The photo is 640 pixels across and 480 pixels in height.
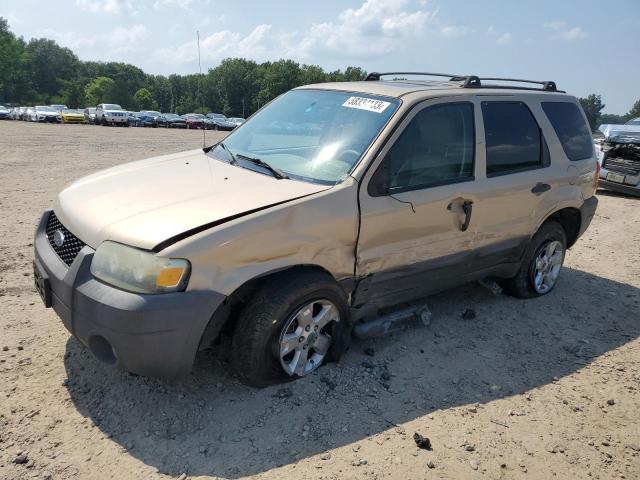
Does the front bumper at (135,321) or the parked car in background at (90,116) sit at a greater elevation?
the parked car in background at (90,116)

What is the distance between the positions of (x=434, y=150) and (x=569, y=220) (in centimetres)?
230

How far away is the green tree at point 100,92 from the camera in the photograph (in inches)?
3770

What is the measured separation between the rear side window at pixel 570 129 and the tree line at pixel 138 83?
85533 millimetres

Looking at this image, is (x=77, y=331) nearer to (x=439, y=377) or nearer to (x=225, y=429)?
(x=225, y=429)

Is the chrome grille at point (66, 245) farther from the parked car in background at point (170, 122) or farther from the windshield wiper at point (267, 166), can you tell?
the parked car in background at point (170, 122)

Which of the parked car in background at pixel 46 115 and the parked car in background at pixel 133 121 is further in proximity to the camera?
the parked car in background at pixel 133 121

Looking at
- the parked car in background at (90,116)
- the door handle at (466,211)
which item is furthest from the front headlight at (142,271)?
the parked car in background at (90,116)

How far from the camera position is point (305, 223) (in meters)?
3.06

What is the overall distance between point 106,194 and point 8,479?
167 centimetres

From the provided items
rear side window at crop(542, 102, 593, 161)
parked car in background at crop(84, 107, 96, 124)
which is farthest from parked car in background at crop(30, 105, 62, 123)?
rear side window at crop(542, 102, 593, 161)

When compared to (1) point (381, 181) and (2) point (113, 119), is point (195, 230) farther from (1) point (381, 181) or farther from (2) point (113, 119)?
(2) point (113, 119)

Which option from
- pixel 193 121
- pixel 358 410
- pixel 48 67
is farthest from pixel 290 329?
pixel 48 67

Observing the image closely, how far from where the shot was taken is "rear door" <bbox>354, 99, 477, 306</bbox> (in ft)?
11.2

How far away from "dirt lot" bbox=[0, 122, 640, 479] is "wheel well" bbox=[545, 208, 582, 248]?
41.8 inches
